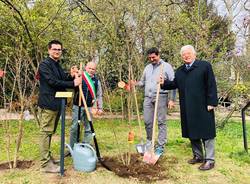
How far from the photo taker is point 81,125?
5473 mm

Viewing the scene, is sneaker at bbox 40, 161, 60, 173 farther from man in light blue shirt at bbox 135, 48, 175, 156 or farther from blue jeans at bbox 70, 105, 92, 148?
man in light blue shirt at bbox 135, 48, 175, 156

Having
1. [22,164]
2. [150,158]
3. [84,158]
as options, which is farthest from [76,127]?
[150,158]

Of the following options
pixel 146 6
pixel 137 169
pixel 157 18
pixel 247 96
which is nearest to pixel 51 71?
pixel 137 169

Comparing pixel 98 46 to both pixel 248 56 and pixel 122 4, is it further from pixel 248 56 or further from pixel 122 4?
pixel 248 56

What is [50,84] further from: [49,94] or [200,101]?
[200,101]

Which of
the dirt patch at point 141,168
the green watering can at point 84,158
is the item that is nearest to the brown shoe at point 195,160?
the dirt patch at point 141,168

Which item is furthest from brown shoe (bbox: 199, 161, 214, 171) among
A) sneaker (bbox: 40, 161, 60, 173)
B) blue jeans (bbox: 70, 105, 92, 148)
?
sneaker (bbox: 40, 161, 60, 173)

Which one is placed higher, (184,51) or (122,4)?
(122,4)

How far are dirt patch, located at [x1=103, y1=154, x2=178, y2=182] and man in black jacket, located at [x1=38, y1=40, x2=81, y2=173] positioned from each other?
0.85 m

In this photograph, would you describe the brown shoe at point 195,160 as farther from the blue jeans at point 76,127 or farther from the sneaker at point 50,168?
the sneaker at point 50,168

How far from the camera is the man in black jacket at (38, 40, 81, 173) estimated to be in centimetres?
444

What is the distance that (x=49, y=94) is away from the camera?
4492 mm

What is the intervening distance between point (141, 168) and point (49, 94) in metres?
1.63

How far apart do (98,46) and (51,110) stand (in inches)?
209
